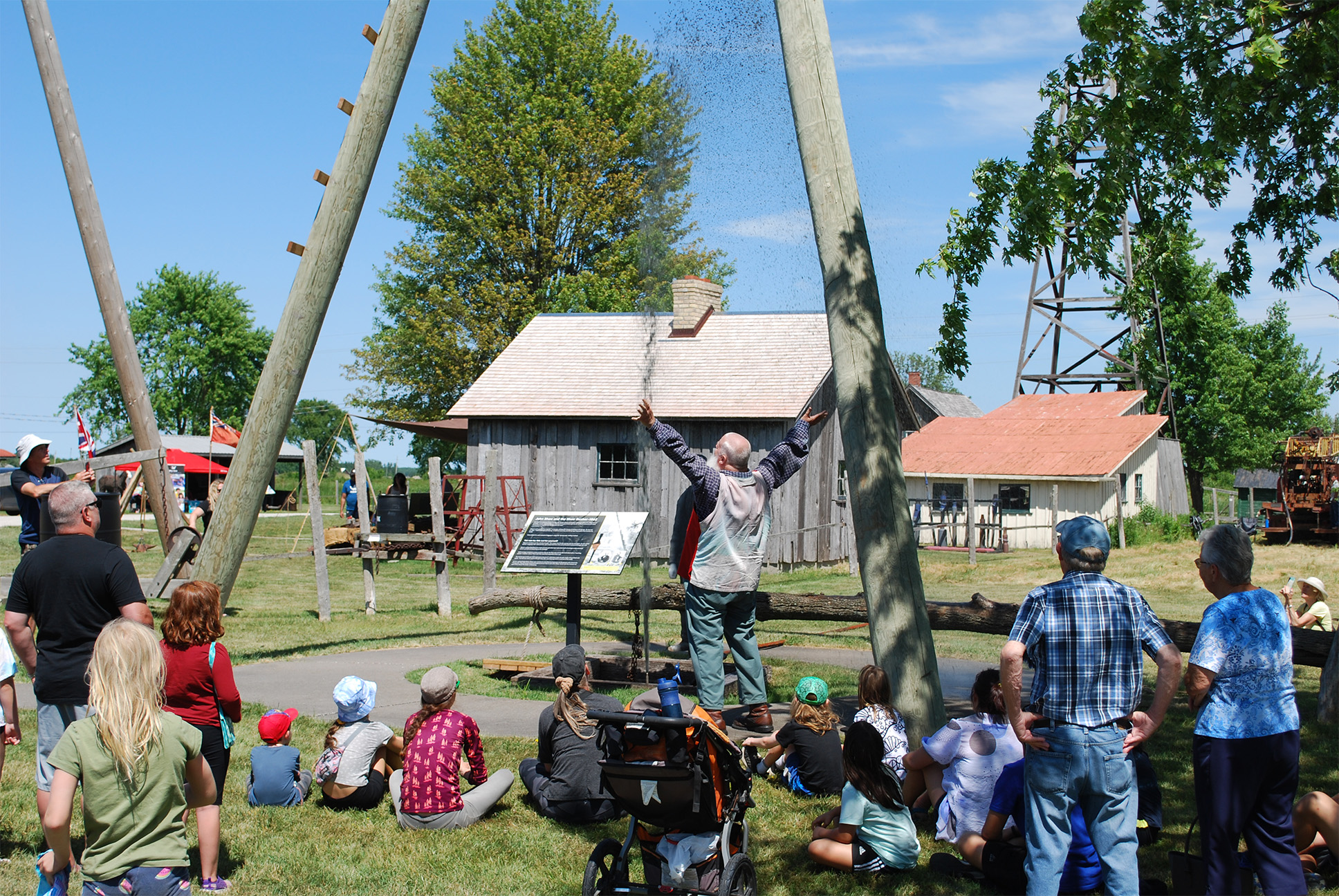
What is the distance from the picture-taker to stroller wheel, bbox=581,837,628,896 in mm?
4496

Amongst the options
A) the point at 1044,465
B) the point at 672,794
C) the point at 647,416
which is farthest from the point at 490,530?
the point at 1044,465

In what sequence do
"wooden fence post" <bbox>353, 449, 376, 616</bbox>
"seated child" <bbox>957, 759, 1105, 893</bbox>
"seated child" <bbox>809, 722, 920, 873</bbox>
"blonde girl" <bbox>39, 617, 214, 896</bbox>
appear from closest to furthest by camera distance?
1. "blonde girl" <bbox>39, 617, 214, 896</bbox>
2. "seated child" <bbox>957, 759, 1105, 893</bbox>
3. "seated child" <bbox>809, 722, 920, 873</bbox>
4. "wooden fence post" <bbox>353, 449, 376, 616</bbox>

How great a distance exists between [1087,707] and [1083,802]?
0.40m

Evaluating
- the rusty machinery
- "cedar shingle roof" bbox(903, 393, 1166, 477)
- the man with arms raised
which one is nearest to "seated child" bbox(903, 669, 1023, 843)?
the man with arms raised

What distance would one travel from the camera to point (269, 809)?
20.1ft

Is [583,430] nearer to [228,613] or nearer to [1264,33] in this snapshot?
[228,613]

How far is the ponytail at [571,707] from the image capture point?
599cm

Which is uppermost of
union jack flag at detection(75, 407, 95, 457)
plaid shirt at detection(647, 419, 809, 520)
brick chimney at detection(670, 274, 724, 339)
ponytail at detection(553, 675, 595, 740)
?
brick chimney at detection(670, 274, 724, 339)

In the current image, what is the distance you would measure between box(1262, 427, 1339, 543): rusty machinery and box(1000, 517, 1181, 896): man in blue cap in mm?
30604

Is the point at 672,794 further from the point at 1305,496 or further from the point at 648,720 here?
the point at 1305,496

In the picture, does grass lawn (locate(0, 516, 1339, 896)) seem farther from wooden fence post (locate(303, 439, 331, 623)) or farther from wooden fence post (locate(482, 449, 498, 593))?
wooden fence post (locate(482, 449, 498, 593))

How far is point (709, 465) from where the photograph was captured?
7.57 meters

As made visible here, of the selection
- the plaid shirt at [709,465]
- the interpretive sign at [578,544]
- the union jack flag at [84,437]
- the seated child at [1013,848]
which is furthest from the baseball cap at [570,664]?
the union jack flag at [84,437]

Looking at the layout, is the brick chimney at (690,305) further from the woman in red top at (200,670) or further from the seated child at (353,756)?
the woman in red top at (200,670)
